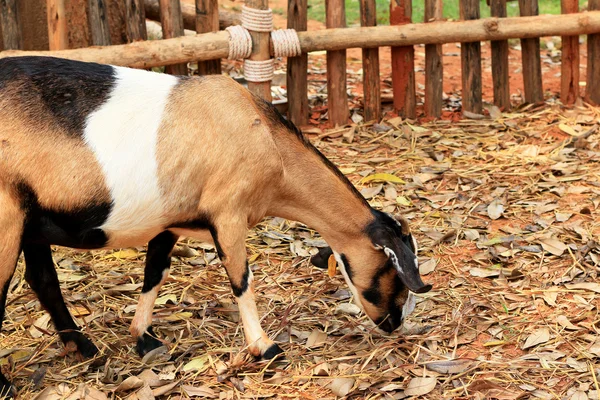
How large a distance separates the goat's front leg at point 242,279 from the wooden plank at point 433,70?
14.1ft

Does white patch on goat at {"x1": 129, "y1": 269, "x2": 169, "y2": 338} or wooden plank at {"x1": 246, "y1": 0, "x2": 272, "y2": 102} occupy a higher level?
wooden plank at {"x1": 246, "y1": 0, "x2": 272, "y2": 102}

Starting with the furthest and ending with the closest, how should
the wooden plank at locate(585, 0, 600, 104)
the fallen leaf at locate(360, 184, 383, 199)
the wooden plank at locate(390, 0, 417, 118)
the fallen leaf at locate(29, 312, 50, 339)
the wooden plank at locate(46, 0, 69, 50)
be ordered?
the wooden plank at locate(585, 0, 600, 104), the wooden plank at locate(390, 0, 417, 118), the fallen leaf at locate(360, 184, 383, 199), the wooden plank at locate(46, 0, 69, 50), the fallen leaf at locate(29, 312, 50, 339)

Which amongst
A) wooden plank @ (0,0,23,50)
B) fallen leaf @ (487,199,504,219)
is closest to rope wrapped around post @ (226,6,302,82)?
wooden plank @ (0,0,23,50)

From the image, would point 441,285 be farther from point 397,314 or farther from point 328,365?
point 328,365

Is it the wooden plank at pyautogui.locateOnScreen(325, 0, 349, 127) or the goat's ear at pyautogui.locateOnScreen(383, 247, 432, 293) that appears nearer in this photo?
the goat's ear at pyautogui.locateOnScreen(383, 247, 432, 293)

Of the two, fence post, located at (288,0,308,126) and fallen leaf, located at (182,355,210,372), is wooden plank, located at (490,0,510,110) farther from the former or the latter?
fallen leaf, located at (182,355,210,372)

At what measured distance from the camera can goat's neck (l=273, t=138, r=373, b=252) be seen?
4699 millimetres

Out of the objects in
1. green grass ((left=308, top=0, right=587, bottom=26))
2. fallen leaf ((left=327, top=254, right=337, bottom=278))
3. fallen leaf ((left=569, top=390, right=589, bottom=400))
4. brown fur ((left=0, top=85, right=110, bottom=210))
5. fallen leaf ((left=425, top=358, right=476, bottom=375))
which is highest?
green grass ((left=308, top=0, right=587, bottom=26))

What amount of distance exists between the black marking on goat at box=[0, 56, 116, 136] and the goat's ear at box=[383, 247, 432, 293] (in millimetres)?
1737

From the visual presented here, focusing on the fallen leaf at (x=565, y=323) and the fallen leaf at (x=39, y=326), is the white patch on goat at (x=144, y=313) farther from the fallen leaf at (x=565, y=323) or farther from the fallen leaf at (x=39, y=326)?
the fallen leaf at (x=565, y=323)

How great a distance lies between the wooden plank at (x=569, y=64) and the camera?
8477mm

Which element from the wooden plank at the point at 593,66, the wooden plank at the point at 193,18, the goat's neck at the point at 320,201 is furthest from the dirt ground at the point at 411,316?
the wooden plank at the point at 193,18

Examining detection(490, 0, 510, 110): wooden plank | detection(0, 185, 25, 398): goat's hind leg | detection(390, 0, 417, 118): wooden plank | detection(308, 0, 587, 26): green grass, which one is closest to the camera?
detection(0, 185, 25, 398): goat's hind leg

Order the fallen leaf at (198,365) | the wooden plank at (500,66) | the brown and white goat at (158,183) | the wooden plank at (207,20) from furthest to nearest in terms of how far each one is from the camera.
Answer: the wooden plank at (500,66) < the wooden plank at (207,20) < the fallen leaf at (198,365) < the brown and white goat at (158,183)
